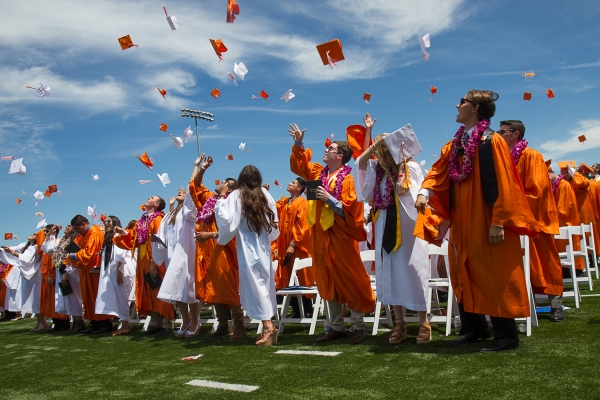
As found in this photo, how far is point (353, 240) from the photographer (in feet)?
20.4

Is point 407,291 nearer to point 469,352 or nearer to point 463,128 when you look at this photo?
point 469,352

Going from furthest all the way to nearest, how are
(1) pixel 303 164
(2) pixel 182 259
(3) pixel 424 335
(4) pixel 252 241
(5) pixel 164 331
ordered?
(5) pixel 164 331 → (2) pixel 182 259 → (1) pixel 303 164 → (4) pixel 252 241 → (3) pixel 424 335

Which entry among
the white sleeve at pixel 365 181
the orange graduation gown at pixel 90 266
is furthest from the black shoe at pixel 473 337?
the orange graduation gown at pixel 90 266

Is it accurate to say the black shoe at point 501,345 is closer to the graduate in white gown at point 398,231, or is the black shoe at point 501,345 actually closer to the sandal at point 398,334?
the graduate in white gown at point 398,231

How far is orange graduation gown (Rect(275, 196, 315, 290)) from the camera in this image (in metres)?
8.67

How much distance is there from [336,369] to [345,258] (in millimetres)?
1810

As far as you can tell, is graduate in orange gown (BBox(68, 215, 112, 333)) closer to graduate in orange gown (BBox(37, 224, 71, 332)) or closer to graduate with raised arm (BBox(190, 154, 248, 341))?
graduate in orange gown (BBox(37, 224, 71, 332))

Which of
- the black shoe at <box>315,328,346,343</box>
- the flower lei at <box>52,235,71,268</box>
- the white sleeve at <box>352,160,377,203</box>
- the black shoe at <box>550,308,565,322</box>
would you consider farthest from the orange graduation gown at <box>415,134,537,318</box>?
the flower lei at <box>52,235,71,268</box>

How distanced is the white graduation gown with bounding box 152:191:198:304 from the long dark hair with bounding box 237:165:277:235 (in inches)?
50.5

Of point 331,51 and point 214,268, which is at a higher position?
point 331,51

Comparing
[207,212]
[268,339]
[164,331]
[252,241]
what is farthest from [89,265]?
[268,339]

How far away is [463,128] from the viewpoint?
491cm

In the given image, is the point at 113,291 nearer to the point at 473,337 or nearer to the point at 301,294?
the point at 301,294

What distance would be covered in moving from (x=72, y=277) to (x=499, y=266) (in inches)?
339
